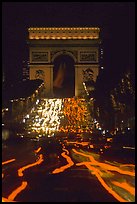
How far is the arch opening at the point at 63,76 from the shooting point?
5700cm

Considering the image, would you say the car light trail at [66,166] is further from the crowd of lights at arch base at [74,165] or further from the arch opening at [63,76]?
the arch opening at [63,76]

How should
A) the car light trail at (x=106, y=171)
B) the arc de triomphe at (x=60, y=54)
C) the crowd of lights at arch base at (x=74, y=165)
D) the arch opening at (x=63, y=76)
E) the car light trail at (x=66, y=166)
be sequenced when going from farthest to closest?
the arch opening at (x=63, y=76) → the arc de triomphe at (x=60, y=54) → the car light trail at (x=66, y=166) → the crowd of lights at arch base at (x=74, y=165) → the car light trail at (x=106, y=171)

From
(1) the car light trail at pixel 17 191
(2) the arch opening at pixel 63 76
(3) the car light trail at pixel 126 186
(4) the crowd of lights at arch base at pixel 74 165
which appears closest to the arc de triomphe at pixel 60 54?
(2) the arch opening at pixel 63 76

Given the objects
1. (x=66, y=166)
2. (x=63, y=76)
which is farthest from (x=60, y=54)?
(x=66, y=166)

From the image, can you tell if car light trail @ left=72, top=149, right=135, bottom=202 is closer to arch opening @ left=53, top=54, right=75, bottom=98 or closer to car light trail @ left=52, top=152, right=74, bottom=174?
car light trail @ left=52, top=152, right=74, bottom=174

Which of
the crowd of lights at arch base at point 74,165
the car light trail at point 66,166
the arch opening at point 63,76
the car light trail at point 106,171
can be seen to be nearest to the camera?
the car light trail at point 106,171

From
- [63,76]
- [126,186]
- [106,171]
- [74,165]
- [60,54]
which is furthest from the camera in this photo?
[63,76]

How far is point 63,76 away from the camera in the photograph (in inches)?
2308

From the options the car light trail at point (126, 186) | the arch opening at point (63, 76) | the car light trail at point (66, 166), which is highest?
the arch opening at point (63, 76)

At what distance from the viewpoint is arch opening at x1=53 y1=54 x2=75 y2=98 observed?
57000 millimetres

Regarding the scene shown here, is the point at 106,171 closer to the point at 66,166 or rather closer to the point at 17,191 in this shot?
the point at 66,166

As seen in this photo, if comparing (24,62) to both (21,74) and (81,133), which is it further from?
(81,133)

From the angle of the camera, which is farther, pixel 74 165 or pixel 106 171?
pixel 74 165

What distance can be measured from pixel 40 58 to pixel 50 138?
35.8 meters
